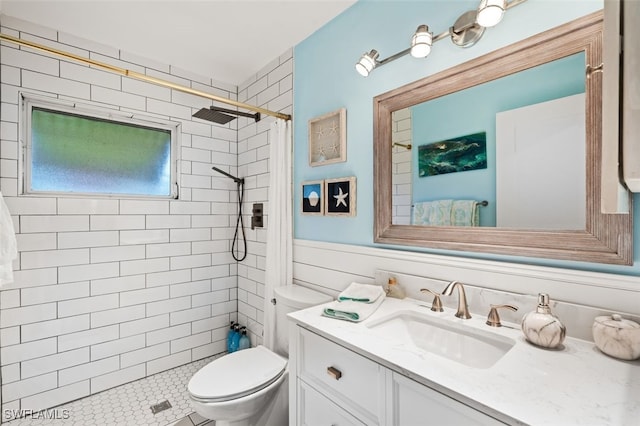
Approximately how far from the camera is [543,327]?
0.92m

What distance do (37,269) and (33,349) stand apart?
0.51 metres

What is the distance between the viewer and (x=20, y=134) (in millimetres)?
1912

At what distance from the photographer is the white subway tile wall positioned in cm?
190

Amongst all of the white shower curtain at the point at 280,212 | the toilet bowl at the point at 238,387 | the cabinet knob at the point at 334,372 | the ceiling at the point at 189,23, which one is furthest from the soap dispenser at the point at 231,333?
the ceiling at the point at 189,23

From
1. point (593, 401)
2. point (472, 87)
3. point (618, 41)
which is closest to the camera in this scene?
point (618, 41)

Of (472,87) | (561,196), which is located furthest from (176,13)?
(561,196)

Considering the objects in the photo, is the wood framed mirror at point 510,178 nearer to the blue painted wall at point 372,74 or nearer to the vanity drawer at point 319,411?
the blue painted wall at point 372,74

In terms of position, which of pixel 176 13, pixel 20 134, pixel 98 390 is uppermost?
pixel 176 13

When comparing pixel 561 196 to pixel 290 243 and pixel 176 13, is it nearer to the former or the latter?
pixel 290 243

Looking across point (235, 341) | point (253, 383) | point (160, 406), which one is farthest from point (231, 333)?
point (253, 383)

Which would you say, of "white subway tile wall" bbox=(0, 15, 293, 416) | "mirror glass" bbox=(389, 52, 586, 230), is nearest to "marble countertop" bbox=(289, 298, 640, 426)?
"mirror glass" bbox=(389, 52, 586, 230)

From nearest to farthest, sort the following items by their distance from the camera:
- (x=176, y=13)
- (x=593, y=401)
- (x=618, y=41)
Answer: (x=618, y=41) → (x=593, y=401) → (x=176, y=13)

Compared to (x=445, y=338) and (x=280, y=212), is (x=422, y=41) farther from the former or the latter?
(x=280, y=212)

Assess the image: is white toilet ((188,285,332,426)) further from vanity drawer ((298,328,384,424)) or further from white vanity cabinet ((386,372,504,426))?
white vanity cabinet ((386,372,504,426))
